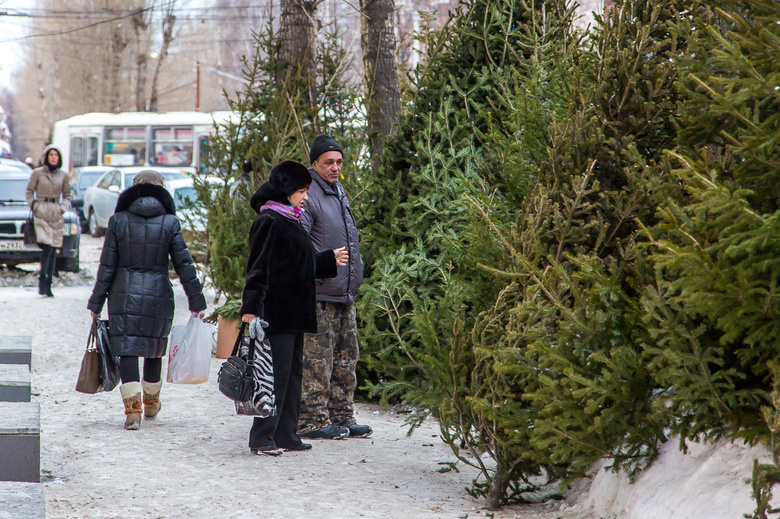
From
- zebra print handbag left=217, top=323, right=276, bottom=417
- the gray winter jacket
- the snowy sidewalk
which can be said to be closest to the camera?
the snowy sidewalk

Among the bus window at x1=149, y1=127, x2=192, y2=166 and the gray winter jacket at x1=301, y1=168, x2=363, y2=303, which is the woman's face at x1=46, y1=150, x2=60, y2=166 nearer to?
the gray winter jacket at x1=301, y1=168, x2=363, y2=303

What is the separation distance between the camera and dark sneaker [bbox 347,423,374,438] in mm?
6094

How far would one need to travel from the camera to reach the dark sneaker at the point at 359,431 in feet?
20.0

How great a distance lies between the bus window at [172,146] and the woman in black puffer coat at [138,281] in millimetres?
23810

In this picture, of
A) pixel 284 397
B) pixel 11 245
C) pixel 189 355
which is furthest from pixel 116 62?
pixel 284 397

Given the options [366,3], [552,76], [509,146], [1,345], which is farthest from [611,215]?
[366,3]

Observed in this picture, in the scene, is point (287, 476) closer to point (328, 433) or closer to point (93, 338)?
point (328, 433)

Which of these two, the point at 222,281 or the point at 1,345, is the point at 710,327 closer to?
the point at 1,345

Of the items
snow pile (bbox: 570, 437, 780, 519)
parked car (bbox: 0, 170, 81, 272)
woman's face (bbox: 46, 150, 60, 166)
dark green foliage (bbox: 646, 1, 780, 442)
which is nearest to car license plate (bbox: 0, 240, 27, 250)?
parked car (bbox: 0, 170, 81, 272)

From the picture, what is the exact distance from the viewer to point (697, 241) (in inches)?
132

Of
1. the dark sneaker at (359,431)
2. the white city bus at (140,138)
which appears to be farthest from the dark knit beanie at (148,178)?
the white city bus at (140,138)

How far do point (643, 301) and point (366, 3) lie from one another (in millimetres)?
8253

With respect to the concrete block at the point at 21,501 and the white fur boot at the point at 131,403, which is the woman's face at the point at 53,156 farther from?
the concrete block at the point at 21,501

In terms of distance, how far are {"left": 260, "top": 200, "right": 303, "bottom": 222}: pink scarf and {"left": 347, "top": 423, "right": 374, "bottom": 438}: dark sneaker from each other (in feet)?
5.01
